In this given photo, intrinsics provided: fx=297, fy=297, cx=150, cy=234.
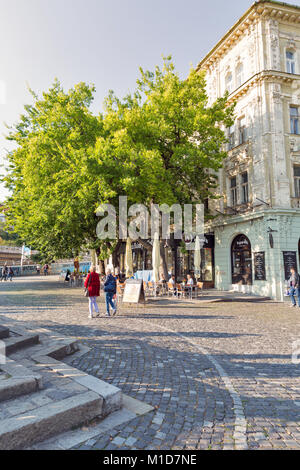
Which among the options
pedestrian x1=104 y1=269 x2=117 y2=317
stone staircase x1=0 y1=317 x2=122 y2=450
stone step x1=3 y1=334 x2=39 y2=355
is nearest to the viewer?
stone staircase x1=0 y1=317 x2=122 y2=450

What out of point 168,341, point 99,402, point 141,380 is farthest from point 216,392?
point 168,341

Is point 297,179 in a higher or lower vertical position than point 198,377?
higher

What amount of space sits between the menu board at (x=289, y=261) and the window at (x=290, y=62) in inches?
489

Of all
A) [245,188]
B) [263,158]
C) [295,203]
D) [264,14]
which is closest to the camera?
[295,203]

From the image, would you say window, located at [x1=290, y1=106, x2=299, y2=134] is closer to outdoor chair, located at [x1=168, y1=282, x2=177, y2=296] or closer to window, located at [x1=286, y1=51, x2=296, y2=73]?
window, located at [x1=286, y1=51, x2=296, y2=73]

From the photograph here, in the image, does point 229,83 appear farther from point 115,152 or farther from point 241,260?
point 241,260

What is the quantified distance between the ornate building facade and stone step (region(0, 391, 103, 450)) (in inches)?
635

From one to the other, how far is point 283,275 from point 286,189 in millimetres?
5333

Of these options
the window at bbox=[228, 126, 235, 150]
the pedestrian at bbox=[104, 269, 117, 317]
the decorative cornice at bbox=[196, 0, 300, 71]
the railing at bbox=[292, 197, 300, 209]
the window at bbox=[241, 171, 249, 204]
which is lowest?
the pedestrian at bbox=[104, 269, 117, 317]

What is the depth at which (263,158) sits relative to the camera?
1883 cm

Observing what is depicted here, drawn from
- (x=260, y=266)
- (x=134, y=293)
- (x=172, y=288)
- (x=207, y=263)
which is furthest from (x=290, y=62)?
(x=134, y=293)

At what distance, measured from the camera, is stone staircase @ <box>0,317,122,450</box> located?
9.95ft

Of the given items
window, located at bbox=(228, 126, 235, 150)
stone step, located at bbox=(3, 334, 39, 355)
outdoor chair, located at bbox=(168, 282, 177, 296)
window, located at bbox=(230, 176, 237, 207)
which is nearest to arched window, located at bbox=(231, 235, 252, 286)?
window, located at bbox=(230, 176, 237, 207)

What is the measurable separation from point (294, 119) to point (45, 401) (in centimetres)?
2188
